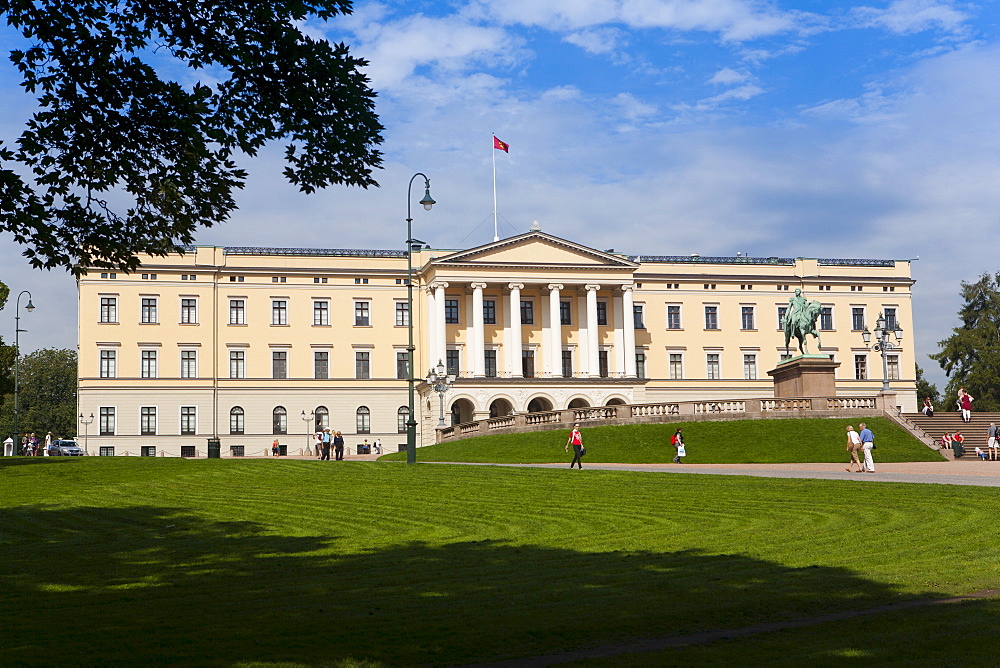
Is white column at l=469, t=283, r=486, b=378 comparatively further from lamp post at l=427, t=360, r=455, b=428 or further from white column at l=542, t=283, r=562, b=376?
lamp post at l=427, t=360, r=455, b=428

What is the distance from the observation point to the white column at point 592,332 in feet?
285

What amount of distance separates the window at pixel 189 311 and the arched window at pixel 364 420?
15.1m

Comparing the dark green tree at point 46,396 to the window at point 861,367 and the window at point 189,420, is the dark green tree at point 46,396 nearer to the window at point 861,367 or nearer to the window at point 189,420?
the window at point 189,420

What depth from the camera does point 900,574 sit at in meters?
13.0

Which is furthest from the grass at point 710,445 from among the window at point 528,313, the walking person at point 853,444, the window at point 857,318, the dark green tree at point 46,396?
the dark green tree at point 46,396

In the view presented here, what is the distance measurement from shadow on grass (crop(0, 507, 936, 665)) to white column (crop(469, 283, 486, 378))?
68567mm

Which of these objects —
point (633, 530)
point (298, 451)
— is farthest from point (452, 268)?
point (633, 530)

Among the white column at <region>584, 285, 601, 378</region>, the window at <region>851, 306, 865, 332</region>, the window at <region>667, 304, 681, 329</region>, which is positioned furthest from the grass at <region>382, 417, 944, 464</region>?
the window at <region>851, 306, 865, 332</region>

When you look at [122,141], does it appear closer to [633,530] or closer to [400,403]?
[633,530]

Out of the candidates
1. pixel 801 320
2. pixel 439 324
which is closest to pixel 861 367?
pixel 439 324

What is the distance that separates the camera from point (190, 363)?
84.8 m

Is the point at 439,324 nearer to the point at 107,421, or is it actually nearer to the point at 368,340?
the point at 368,340

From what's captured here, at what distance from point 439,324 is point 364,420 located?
1026cm

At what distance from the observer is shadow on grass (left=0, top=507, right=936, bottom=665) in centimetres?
925
